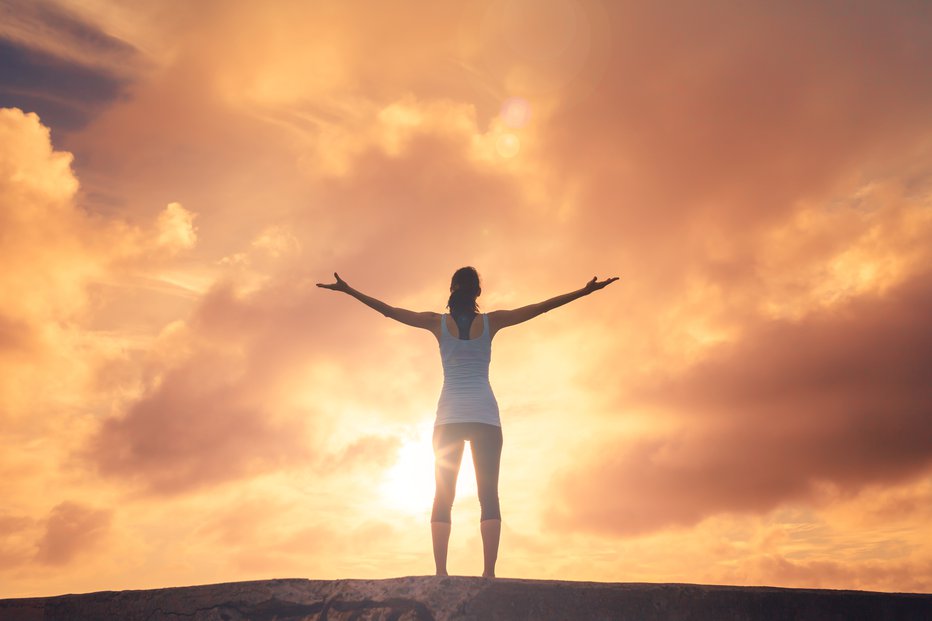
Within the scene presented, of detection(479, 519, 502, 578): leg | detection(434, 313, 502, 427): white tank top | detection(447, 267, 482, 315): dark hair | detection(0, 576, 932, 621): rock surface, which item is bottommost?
detection(0, 576, 932, 621): rock surface

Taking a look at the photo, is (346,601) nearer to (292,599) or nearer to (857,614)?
(292,599)

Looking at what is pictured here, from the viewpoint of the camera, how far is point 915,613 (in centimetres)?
→ 550

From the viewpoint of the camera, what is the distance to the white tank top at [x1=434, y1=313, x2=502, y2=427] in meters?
6.80

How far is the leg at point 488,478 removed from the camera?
260 inches

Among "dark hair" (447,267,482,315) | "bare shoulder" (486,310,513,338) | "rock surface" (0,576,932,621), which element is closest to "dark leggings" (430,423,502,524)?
"bare shoulder" (486,310,513,338)

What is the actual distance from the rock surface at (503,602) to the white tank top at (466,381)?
1.67 metres

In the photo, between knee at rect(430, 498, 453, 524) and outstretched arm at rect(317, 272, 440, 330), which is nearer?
knee at rect(430, 498, 453, 524)

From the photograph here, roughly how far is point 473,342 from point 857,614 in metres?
3.30

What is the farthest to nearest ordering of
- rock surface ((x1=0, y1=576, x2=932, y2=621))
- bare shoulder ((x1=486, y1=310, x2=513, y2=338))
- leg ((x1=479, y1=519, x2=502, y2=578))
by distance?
1. bare shoulder ((x1=486, y1=310, x2=513, y2=338))
2. leg ((x1=479, y1=519, x2=502, y2=578))
3. rock surface ((x1=0, y1=576, x2=932, y2=621))

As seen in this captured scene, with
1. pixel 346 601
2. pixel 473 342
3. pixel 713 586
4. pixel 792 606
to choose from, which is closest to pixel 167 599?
pixel 346 601

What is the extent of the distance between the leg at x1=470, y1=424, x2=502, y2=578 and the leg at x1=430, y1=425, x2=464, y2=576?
14cm

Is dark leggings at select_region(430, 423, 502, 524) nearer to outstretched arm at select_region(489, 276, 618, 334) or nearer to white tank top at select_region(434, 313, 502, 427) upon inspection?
white tank top at select_region(434, 313, 502, 427)

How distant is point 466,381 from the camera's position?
6.92 metres

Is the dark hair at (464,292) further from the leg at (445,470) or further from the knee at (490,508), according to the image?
the knee at (490,508)
